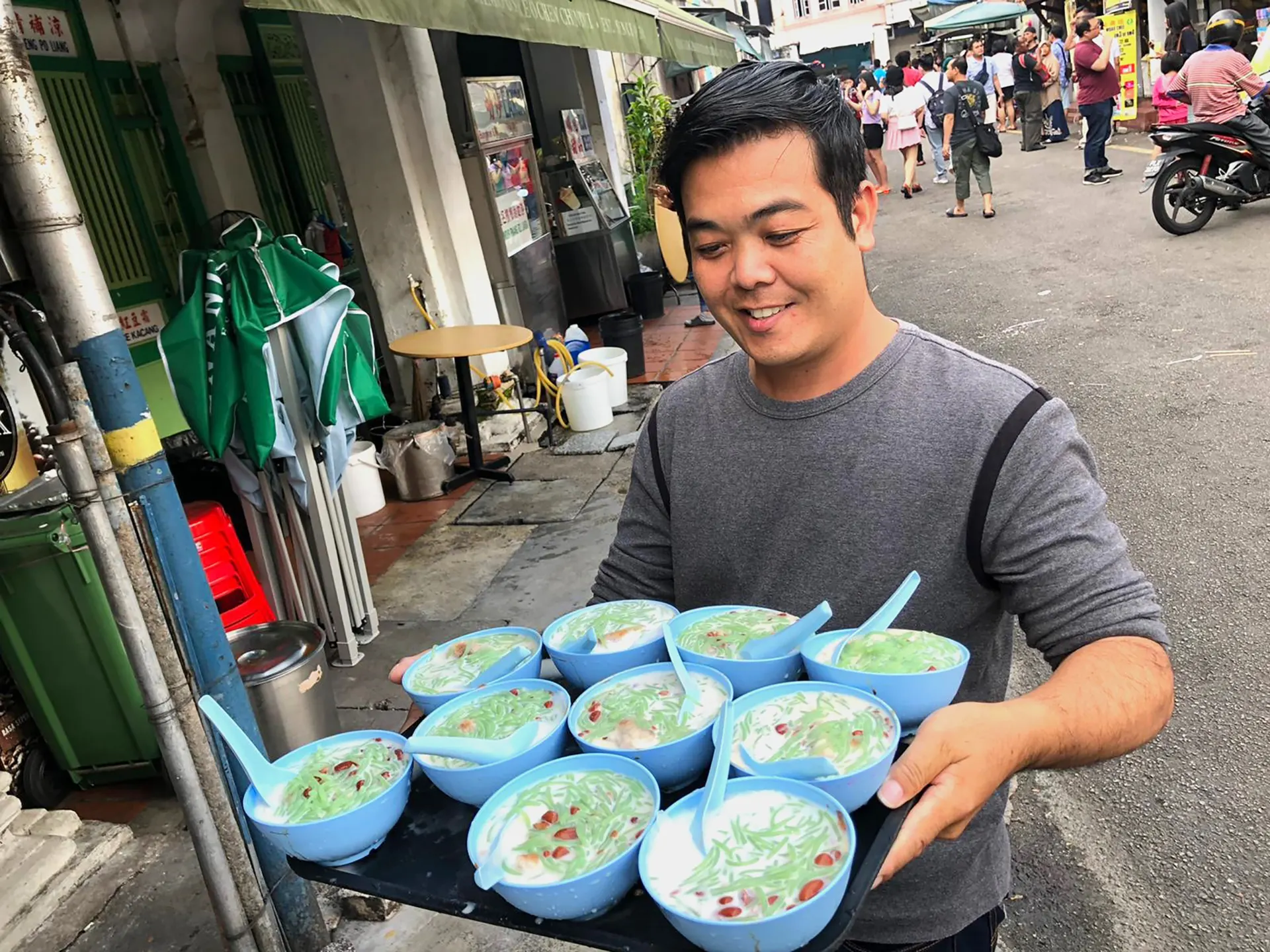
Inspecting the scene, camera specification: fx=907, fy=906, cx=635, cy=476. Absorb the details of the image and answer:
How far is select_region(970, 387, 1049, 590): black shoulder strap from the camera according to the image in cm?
131

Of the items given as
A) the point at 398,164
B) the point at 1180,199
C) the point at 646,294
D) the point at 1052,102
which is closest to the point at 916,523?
the point at 398,164

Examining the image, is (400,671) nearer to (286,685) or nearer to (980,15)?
(286,685)

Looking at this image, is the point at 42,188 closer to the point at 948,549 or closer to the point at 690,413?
the point at 690,413

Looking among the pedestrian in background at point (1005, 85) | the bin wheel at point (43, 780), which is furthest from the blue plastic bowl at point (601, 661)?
the pedestrian in background at point (1005, 85)

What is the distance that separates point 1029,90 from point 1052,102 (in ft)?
4.37

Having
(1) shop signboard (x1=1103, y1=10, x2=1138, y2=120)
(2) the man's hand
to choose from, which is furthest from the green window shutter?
(1) shop signboard (x1=1103, y1=10, x2=1138, y2=120)

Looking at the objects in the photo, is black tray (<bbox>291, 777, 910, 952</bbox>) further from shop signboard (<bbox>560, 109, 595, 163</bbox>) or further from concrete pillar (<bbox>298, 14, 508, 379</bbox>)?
shop signboard (<bbox>560, 109, 595, 163</bbox>)

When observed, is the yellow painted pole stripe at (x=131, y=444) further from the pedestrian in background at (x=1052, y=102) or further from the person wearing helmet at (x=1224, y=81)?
the pedestrian in background at (x=1052, y=102)

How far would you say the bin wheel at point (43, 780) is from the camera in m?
3.29

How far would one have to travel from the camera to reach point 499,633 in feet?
5.51

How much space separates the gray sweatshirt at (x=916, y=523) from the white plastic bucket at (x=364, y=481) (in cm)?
434

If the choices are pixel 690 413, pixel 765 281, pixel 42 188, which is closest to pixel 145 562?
pixel 42 188

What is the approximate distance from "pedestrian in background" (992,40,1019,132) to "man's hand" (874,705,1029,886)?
64.8ft

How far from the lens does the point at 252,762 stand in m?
1.29
